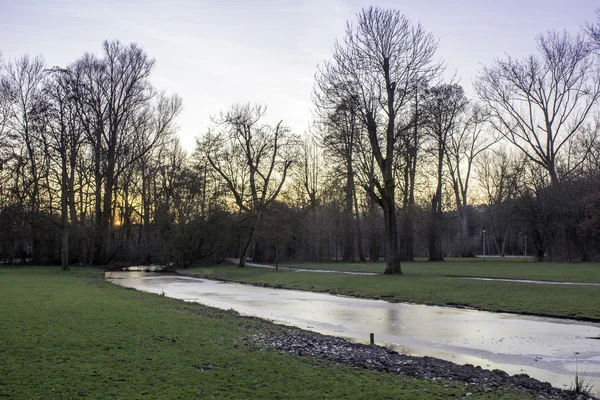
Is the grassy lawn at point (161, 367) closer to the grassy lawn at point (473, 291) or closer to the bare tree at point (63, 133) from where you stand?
the grassy lawn at point (473, 291)

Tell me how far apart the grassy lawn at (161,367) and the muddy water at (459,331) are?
2.87m

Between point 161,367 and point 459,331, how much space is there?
29.6 ft

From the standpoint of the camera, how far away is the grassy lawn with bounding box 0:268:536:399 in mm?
7109

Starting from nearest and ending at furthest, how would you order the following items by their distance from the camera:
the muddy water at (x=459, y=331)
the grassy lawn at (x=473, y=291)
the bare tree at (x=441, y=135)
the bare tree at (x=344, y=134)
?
the muddy water at (x=459, y=331), the grassy lawn at (x=473, y=291), the bare tree at (x=344, y=134), the bare tree at (x=441, y=135)

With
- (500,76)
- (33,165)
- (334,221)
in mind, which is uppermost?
(500,76)

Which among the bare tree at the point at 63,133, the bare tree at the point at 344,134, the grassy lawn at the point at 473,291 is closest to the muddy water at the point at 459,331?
the grassy lawn at the point at 473,291

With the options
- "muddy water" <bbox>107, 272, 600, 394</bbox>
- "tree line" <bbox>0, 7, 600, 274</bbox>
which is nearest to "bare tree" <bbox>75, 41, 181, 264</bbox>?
"tree line" <bbox>0, 7, 600, 274</bbox>

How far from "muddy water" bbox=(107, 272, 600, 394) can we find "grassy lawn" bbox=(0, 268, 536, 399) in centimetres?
287

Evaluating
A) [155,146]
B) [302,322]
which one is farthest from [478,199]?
[302,322]

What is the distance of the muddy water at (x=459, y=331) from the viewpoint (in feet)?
34.2

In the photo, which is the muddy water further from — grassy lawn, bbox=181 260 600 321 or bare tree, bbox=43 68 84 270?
bare tree, bbox=43 68 84 270

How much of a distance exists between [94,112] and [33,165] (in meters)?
7.31

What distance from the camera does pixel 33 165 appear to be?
4444cm

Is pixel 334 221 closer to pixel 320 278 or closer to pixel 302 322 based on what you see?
pixel 320 278
